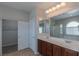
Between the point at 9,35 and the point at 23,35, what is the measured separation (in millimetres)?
378

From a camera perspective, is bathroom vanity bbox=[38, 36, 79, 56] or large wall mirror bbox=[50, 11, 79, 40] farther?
large wall mirror bbox=[50, 11, 79, 40]

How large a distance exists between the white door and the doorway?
0.11 meters

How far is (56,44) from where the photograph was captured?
7.22 feet

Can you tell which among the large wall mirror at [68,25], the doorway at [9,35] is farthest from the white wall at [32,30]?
the large wall mirror at [68,25]

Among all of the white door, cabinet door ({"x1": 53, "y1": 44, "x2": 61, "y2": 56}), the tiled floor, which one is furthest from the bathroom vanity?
the white door

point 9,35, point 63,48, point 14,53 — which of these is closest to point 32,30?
point 9,35

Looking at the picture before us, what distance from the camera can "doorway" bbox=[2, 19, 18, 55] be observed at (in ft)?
7.28

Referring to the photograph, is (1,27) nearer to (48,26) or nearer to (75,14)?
(48,26)

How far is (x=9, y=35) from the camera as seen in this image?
2.32m

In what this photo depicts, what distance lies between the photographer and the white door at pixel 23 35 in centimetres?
240

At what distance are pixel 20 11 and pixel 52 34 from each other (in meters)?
1.09

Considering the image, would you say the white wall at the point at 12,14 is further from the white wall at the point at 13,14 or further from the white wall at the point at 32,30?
the white wall at the point at 32,30

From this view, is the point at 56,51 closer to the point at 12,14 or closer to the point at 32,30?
the point at 32,30

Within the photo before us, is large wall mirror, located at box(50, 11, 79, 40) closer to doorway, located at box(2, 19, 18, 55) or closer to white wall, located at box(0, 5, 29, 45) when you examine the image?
white wall, located at box(0, 5, 29, 45)
